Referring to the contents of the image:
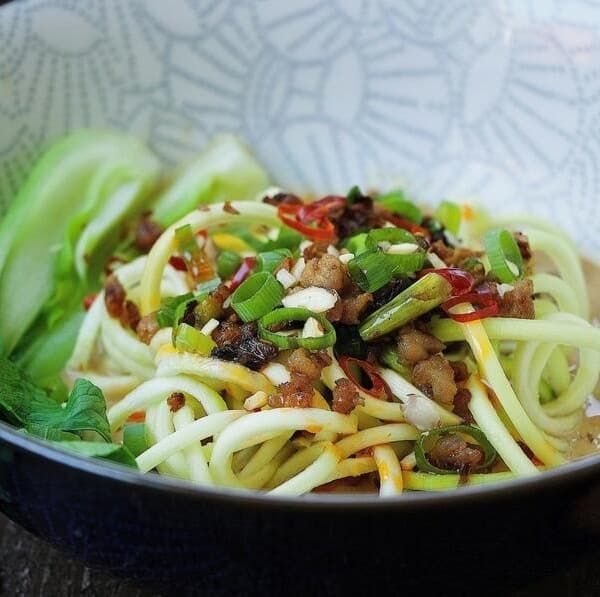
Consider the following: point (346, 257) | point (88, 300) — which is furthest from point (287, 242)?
point (88, 300)

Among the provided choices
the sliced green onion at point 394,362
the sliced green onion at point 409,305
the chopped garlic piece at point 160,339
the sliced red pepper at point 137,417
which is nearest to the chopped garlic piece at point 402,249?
the sliced green onion at point 409,305

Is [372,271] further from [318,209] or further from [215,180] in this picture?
[215,180]

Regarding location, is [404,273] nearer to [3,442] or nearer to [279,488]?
[279,488]

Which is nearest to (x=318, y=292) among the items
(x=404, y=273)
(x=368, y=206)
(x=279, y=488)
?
(x=404, y=273)

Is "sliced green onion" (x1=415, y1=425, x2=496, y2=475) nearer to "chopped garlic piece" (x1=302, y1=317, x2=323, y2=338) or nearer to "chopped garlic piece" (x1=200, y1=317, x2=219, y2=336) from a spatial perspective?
"chopped garlic piece" (x1=302, y1=317, x2=323, y2=338)

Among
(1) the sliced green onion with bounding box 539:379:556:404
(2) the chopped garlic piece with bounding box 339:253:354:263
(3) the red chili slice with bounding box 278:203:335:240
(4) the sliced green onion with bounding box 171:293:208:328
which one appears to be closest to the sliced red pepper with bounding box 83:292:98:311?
(4) the sliced green onion with bounding box 171:293:208:328

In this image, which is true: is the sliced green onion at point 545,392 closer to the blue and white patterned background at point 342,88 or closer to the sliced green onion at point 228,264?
the blue and white patterned background at point 342,88
